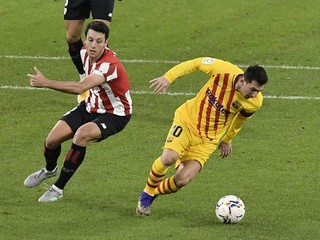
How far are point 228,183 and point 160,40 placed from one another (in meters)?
8.58

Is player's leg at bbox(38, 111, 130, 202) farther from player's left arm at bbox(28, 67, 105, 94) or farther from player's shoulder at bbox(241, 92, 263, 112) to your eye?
player's shoulder at bbox(241, 92, 263, 112)

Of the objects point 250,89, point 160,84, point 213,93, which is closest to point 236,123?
point 213,93

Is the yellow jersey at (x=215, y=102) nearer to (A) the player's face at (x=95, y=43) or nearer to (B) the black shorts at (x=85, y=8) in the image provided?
(A) the player's face at (x=95, y=43)

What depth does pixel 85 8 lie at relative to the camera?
16.7m

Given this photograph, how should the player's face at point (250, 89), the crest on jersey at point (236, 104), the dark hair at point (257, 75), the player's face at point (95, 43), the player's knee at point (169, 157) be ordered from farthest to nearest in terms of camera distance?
the player's face at point (95, 43) < the crest on jersey at point (236, 104) < the player's knee at point (169, 157) < the player's face at point (250, 89) < the dark hair at point (257, 75)

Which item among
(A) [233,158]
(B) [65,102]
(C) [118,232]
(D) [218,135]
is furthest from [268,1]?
(C) [118,232]

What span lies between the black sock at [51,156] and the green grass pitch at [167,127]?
0.37 metres

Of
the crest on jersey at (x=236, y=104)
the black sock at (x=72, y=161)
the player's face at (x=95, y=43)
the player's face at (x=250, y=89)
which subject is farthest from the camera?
the black sock at (x=72, y=161)

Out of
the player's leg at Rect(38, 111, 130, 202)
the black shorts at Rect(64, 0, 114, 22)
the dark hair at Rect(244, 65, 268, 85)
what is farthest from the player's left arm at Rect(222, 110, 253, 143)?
the black shorts at Rect(64, 0, 114, 22)

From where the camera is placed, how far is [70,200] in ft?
43.0

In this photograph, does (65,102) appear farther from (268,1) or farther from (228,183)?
(268,1)

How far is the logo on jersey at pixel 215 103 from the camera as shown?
12.7m

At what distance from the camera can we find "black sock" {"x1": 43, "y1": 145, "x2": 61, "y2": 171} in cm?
1333

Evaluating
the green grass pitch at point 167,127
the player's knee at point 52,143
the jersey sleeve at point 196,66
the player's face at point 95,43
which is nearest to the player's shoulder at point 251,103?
the jersey sleeve at point 196,66
